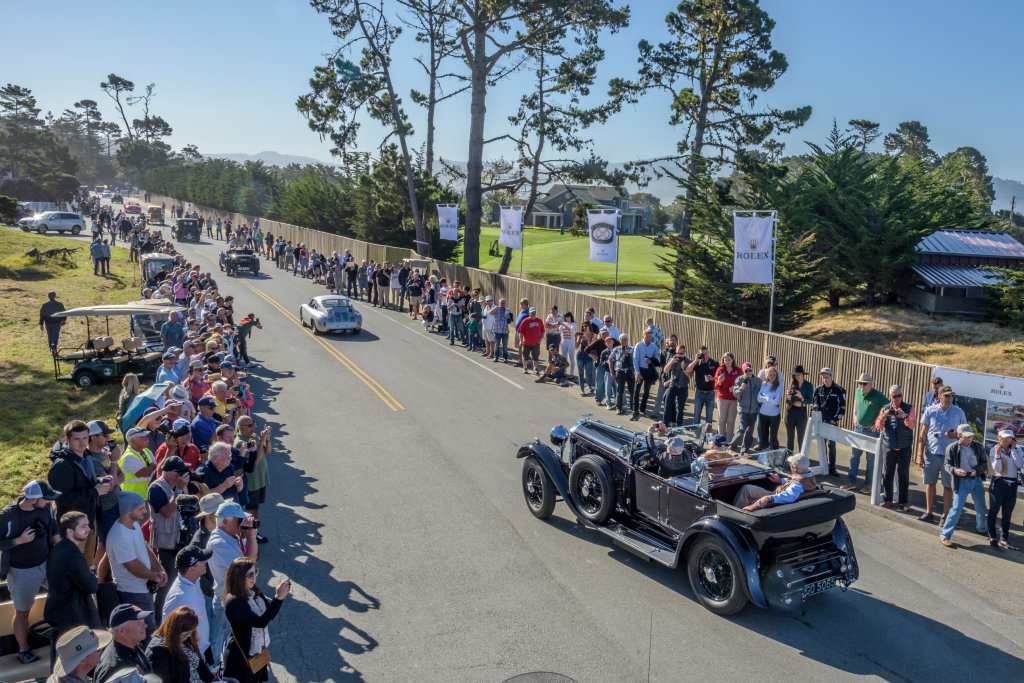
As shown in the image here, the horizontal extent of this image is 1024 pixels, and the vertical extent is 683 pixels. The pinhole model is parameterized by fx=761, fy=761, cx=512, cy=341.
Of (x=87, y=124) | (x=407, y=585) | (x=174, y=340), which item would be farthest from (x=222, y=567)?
(x=87, y=124)

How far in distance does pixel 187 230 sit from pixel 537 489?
54.2m

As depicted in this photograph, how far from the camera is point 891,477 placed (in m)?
11.3

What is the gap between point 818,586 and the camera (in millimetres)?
7910

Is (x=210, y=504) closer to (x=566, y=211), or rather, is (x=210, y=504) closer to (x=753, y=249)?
(x=753, y=249)

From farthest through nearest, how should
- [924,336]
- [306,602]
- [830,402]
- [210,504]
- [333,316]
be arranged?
[333,316] < [924,336] < [830,402] < [306,602] < [210,504]

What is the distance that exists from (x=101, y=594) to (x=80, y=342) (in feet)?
58.6

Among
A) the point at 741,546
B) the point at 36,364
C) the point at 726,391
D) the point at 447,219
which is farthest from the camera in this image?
the point at 447,219

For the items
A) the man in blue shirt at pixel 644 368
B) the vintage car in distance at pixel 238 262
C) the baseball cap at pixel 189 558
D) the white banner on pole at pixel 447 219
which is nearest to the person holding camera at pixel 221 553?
the baseball cap at pixel 189 558

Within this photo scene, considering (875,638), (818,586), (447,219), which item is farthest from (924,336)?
(447,219)

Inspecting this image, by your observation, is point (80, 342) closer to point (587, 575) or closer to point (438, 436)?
point (438, 436)

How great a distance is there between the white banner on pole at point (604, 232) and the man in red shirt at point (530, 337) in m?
3.13

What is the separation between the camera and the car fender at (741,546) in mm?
7574

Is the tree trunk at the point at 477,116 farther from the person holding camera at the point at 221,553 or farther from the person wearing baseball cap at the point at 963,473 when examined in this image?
the person holding camera at the point at 221,553

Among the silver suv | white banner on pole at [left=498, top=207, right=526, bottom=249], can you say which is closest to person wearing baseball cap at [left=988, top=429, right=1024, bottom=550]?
white banner on pole at [left=498, top=207, right=526, bottom=249]
